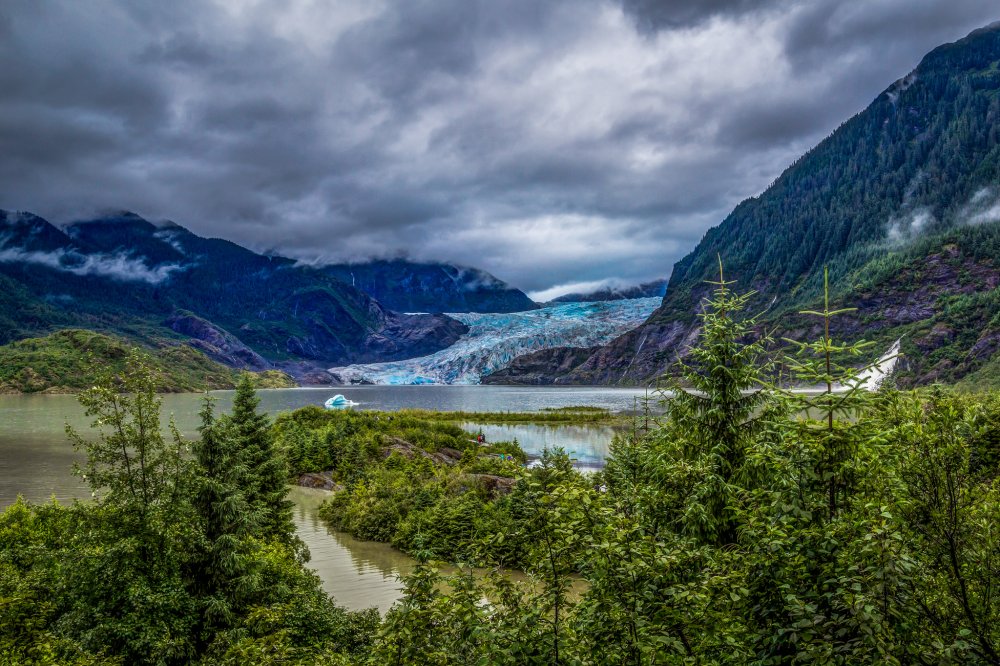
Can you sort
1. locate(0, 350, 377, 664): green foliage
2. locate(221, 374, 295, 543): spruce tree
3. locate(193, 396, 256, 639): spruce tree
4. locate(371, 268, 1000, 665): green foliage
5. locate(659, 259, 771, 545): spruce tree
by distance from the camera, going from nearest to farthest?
locate(371, 268, 1000, 665): green foliage
locate(659, 259, 771, 545): spruce tree
locate(0, 350, 377, 664): green foliage
locate(193, 396, 256, 639): spruce tree
locate(221, 374, 295, 543): spruce tree

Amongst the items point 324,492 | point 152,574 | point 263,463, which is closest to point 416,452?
point 324,492

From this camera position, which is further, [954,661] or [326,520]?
[326,520]

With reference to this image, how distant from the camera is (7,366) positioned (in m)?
188

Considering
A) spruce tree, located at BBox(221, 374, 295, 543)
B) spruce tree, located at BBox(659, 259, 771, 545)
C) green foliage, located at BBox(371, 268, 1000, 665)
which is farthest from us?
spruce tree, located at BBox(221, 374, 295, 543)

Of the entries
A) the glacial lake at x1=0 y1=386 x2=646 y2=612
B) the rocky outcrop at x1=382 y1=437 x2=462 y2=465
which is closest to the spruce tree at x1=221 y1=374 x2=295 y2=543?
the glacial lake at x1=0 y1=386 x2=646 y2=612

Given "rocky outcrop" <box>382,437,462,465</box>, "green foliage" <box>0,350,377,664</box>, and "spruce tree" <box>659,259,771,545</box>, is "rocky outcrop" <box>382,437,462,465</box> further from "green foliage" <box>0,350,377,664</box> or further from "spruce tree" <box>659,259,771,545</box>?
"spruce tree" <box>659,259,771,545</box>

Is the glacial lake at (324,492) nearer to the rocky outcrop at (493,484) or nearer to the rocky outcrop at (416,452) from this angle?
the rocky outcrop at (493,484)

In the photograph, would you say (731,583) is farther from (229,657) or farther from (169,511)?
(169,511)

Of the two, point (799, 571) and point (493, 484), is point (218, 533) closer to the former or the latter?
point (799, 571)

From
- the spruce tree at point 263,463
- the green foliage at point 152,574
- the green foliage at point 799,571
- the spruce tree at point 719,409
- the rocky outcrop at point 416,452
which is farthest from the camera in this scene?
the rocky outcrop at point 416,452

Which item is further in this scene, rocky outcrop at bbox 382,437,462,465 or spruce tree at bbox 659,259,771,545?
rocky outcrop at bbox 382,437,462,465

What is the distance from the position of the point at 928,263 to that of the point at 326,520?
230316 mm

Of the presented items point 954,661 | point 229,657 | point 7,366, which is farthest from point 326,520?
point 7,366

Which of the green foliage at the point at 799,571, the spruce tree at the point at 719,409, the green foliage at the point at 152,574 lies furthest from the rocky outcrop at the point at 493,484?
the green foliage at the point at 799,571
